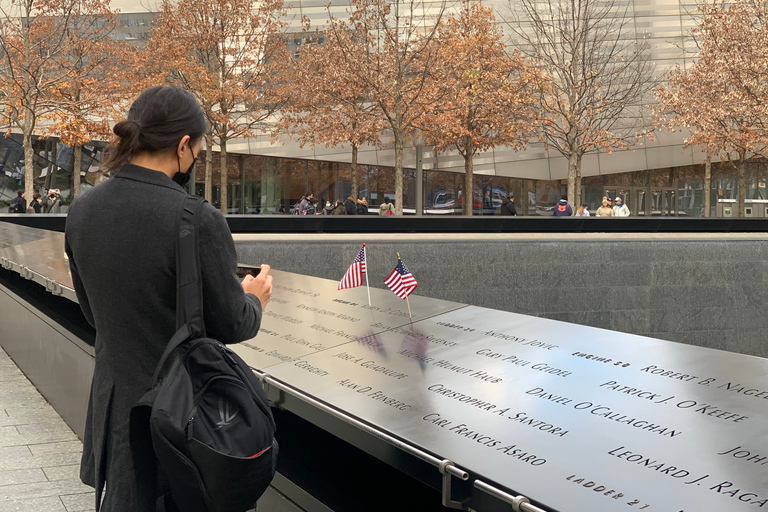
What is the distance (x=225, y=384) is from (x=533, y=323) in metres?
1.81

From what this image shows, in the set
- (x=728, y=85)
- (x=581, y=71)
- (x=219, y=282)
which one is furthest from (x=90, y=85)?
(x=219, y=282)

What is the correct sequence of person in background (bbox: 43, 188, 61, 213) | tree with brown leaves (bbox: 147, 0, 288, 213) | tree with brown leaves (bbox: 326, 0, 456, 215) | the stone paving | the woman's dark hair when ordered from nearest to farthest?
1. the woman's dark hair
2. the stone paving
3. person in background (bbox: 43, 188, 61, 213)
4. tree with brown leaves (bbox: 326, 0, 456, 215)
5. tree with brown leaves (bbox: 147, 0, 288, 213)

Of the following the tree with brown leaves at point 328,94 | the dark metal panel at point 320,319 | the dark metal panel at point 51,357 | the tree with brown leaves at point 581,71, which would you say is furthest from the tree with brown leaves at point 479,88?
the dark metal panel at point 320,319

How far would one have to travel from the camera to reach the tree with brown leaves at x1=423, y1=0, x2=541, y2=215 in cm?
3203

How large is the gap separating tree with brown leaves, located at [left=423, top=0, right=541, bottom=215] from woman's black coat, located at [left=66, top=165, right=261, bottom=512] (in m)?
29.9

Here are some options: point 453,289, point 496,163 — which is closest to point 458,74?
point 496,163

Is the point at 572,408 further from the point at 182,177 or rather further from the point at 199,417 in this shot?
the point at 182,177

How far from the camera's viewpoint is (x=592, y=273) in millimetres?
13453

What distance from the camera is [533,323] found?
137 inches

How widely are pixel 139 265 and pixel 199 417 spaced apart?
0.50 m

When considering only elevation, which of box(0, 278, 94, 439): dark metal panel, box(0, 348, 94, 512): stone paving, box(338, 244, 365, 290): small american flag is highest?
box(338, 244, 365, 290): small american flag

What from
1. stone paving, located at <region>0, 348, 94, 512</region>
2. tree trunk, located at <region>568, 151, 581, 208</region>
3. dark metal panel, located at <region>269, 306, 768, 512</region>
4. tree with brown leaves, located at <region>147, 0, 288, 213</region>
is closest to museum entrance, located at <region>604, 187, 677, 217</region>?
tree trunk, located at <region>568, 151, 581, 208</region>

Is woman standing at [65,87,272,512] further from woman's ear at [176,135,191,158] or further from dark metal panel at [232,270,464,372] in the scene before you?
dark metal panel at [232,270,464,372]

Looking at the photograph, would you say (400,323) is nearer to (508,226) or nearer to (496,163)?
(508,226)
